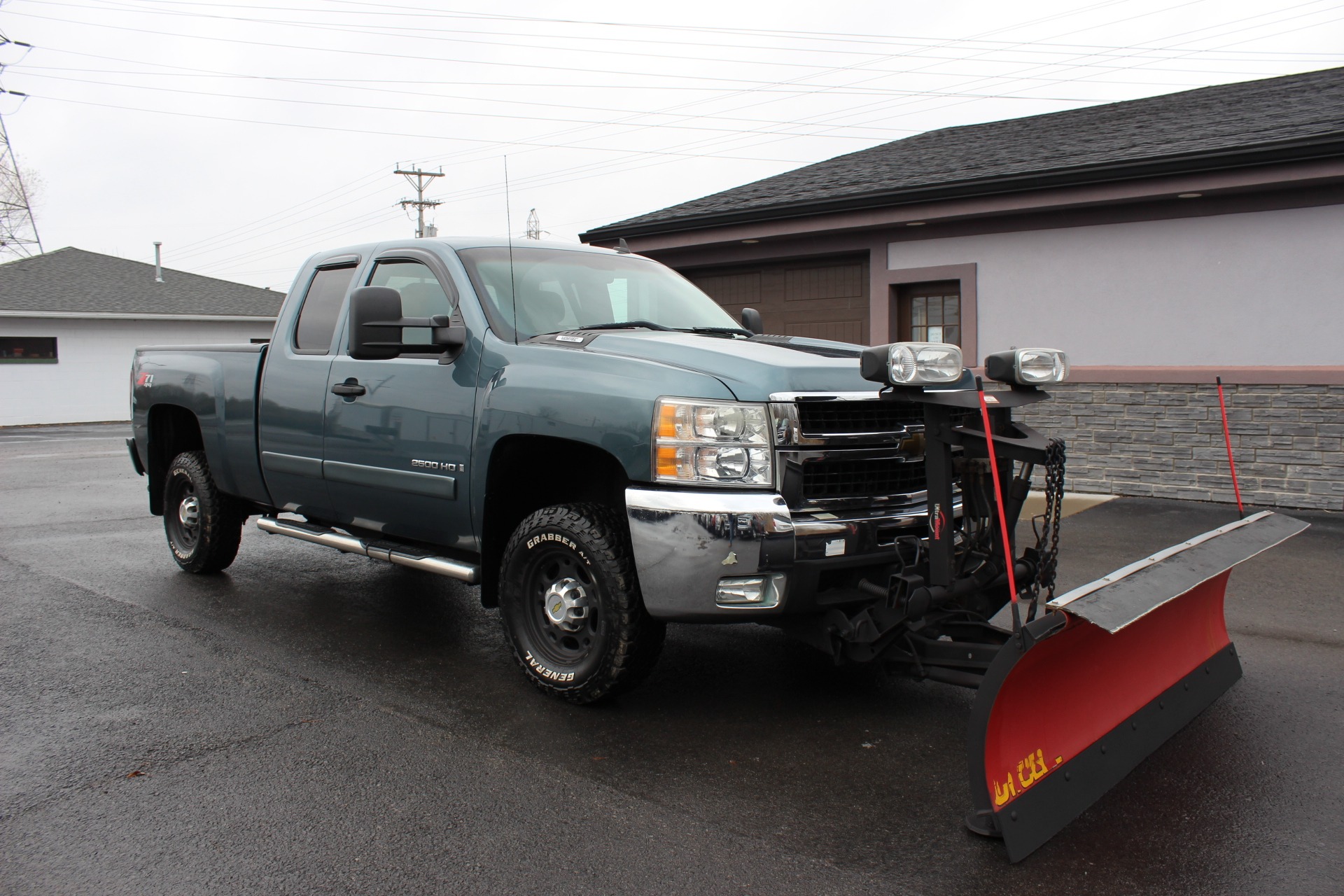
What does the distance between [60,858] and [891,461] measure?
10.7 ft

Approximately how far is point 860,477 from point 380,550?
2559mm

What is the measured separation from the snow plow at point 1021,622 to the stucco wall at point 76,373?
30.6 m

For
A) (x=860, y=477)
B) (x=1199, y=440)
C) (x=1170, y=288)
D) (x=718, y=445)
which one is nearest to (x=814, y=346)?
(x=860, y=477)

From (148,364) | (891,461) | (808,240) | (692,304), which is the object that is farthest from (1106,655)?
(808,240)

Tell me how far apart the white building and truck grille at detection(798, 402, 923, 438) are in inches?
1132

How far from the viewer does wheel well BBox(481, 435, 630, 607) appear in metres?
4.62

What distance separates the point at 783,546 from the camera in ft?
12.6

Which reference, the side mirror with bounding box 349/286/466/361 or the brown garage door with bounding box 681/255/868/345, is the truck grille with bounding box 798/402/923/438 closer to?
the side mirror with bounding box 349/286/466/361

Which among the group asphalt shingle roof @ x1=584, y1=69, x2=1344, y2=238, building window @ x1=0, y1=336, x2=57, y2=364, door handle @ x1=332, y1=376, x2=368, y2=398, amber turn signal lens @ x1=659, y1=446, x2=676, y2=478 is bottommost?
amber turn signal lens @ x1=659, y1=446, x2=676, y2=478

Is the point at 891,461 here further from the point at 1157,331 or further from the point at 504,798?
the point at 1157,331

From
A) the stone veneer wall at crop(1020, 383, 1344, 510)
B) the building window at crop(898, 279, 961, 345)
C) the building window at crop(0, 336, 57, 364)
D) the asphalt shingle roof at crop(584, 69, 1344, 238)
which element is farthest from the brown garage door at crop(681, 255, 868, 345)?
the building window at crop(0, 336, 57, 364)

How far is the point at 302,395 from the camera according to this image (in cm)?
574

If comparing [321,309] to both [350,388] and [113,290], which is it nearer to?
[350,388]

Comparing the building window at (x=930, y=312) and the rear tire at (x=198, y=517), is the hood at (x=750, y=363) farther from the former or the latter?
the building window at (x=930, y=312)
